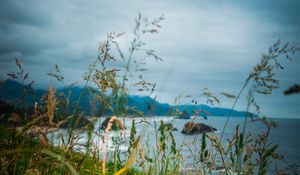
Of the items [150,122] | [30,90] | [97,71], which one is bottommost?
[150,122]

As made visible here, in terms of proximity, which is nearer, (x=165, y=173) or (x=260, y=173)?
(x=260, y=173)

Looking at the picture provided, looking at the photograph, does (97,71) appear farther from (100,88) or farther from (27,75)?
(27,75)

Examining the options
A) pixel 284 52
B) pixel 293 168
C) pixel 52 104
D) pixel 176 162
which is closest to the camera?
pixel 52 104

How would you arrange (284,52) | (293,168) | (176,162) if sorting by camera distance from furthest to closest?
(176,162) → (293,168) → (284,52)

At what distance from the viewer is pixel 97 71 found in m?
3.67

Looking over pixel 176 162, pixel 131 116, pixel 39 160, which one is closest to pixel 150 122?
pixel 131 116

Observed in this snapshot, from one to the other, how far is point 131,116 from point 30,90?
1261mm

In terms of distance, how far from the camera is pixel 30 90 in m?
3.50

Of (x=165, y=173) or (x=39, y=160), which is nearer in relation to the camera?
(x=39, y=160)

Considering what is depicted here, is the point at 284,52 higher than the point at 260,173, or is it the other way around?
the point at 284,52

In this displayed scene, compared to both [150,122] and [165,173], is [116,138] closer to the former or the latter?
[150,122]

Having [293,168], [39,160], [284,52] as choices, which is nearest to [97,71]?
[39,160]

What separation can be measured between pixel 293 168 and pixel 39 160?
9.22 ft

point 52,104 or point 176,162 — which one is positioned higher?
point 52,104
